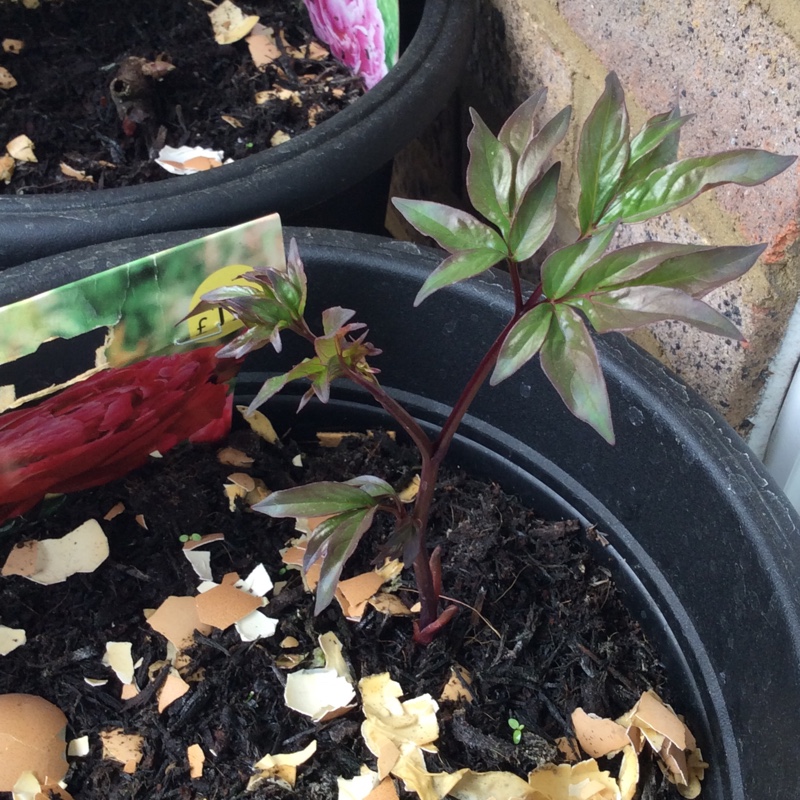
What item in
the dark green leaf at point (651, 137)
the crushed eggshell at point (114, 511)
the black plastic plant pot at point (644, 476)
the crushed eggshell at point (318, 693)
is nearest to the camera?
the dark green leaf at point (651, 137)

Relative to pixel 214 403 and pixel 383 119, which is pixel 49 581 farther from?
pixel 383 119

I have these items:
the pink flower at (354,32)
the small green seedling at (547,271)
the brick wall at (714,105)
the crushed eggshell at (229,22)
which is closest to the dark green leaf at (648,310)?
the small green seedling at (547,271)

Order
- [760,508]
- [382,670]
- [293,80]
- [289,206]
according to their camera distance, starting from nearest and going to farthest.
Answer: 1. [760,508]
2. [382,670]
3. [289,206]
4. [293,80]

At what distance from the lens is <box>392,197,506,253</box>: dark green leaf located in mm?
483

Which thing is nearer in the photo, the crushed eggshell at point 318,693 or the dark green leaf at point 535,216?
the dark green leaf at point 535,216

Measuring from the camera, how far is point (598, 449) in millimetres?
776

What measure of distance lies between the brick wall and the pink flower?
20 centimetres

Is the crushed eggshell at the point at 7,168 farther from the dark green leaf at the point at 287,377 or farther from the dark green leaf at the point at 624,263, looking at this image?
the dark green leaf at the point at 624,263

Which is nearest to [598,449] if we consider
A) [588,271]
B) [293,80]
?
[588,271]

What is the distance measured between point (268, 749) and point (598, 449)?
36 centimetres

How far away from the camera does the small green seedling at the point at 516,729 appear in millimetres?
712

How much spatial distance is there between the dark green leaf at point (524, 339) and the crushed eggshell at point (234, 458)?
49 cm

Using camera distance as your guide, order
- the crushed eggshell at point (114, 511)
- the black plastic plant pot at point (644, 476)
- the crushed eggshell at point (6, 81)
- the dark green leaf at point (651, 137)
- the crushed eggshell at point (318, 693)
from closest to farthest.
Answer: the dark green leaf at point (651, 137) < the black plastic plant pot at point (644, 476) < the crushed eggshell at point (318, 693) < the crushed eggshell at point (114, 511) < the crushed eggshell at point (6, 81)

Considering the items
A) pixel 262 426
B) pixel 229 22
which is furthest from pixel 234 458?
pixel 229 22
